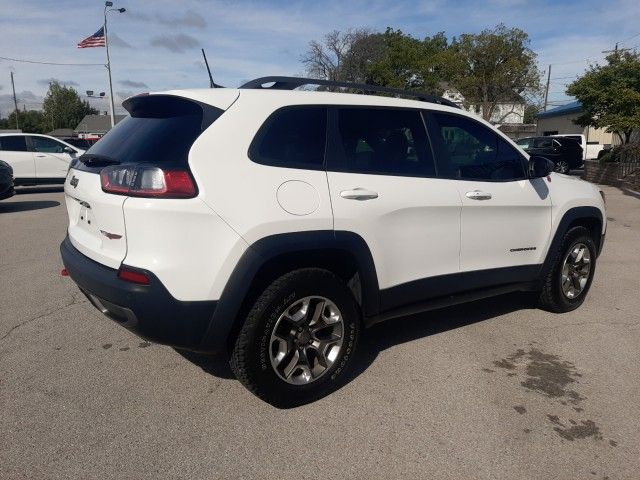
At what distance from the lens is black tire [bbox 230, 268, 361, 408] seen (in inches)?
111

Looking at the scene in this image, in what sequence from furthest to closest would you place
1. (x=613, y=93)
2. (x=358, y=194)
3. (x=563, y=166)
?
(x=563, y=166), (x=613, y=93), (x=358, y=194)

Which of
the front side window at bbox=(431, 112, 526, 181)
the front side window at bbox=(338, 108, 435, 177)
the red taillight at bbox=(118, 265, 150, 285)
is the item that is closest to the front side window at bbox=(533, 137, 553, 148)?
the front side window at bbox=(431, 112, 526, 181)

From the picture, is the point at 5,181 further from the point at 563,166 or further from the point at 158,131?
the point at 563,166

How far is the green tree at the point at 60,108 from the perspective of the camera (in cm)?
9519

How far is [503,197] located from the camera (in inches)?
156

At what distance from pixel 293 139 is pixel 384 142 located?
0.71m

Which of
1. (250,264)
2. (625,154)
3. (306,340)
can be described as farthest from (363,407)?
(625,154)

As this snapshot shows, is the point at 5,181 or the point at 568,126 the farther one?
the point at 568,126

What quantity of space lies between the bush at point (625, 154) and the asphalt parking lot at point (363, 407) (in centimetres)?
1287

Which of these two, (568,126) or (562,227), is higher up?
(568,126)

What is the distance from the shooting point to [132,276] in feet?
8.70

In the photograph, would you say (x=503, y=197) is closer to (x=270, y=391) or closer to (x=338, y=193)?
(x=338, y=193)

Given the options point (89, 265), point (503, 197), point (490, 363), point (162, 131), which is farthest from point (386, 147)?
point (89, 265)

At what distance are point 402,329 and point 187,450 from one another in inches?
84.6
